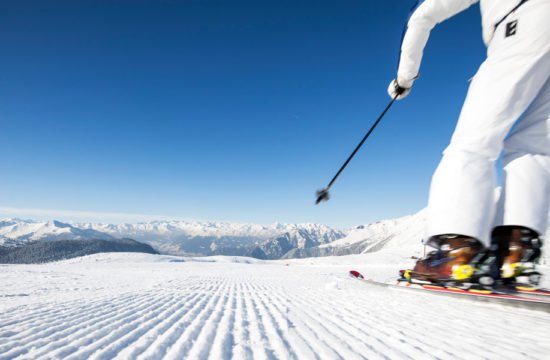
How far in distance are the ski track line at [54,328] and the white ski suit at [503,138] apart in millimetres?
2377

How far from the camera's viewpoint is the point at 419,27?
2.14m

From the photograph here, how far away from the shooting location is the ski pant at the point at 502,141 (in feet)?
5.54

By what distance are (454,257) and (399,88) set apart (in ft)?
5.28

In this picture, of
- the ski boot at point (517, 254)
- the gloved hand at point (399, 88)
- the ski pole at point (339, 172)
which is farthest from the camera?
the ski pole at point (339, 172)

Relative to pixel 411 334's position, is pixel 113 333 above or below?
below

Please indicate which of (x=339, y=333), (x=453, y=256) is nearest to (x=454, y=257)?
(x=453, y=256)

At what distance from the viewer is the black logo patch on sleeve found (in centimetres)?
173

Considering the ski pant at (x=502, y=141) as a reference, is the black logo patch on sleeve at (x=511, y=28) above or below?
above

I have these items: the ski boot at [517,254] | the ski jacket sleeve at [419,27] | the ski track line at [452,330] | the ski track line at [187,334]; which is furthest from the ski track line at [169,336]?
the ski jacket sleeve at [419,27]

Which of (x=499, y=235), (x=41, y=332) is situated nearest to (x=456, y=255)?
(x=499, y=235)

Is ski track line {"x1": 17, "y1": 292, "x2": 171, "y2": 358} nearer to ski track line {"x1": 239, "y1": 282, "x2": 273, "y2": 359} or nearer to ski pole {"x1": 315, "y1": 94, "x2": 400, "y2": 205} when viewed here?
ski track line {"x1": 239, "y1": 282, "x2": 273, "y2": 359}

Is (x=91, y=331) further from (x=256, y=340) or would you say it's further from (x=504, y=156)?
(x=504, y=156)

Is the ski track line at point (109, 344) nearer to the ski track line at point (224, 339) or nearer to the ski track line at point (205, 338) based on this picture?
the ski track line at point (205, 338)

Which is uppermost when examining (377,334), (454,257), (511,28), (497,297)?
(511,28)
